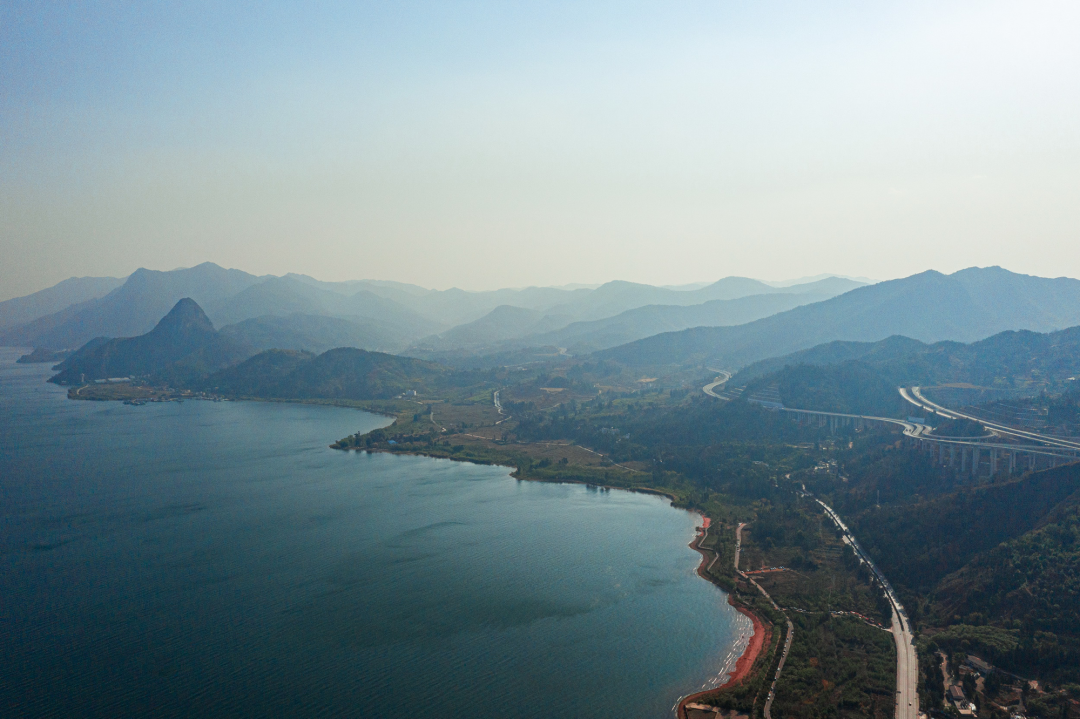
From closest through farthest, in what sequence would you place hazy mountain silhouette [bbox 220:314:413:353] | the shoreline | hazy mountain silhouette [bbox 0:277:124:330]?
1. the shoreline
2. hazy mountain silhouette [bbox 220:314:413:353]
3. hazy mountain silhouette [bbox 0:277:124:330]

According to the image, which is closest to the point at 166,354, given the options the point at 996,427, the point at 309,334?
the point at 309,334

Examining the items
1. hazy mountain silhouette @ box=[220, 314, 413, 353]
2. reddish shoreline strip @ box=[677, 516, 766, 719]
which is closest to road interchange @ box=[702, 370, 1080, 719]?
reddish shoreline strip @ box=[677, 516, 766, 719]

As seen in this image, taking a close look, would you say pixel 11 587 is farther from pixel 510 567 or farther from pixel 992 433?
pixel 992 433

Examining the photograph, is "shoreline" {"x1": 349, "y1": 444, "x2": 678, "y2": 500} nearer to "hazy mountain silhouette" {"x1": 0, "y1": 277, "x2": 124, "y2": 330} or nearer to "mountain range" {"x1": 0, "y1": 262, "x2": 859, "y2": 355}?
"mountain range" {"x1": 0, "y1": 262, "x2": 859, "y2": 355}

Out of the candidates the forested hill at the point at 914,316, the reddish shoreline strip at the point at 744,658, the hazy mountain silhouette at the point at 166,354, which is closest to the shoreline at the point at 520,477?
the reddish shoreline strip at the point at 744,658

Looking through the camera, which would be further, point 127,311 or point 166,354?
point 127,311

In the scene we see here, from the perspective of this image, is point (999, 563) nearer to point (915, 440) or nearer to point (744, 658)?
point (744, 658)
